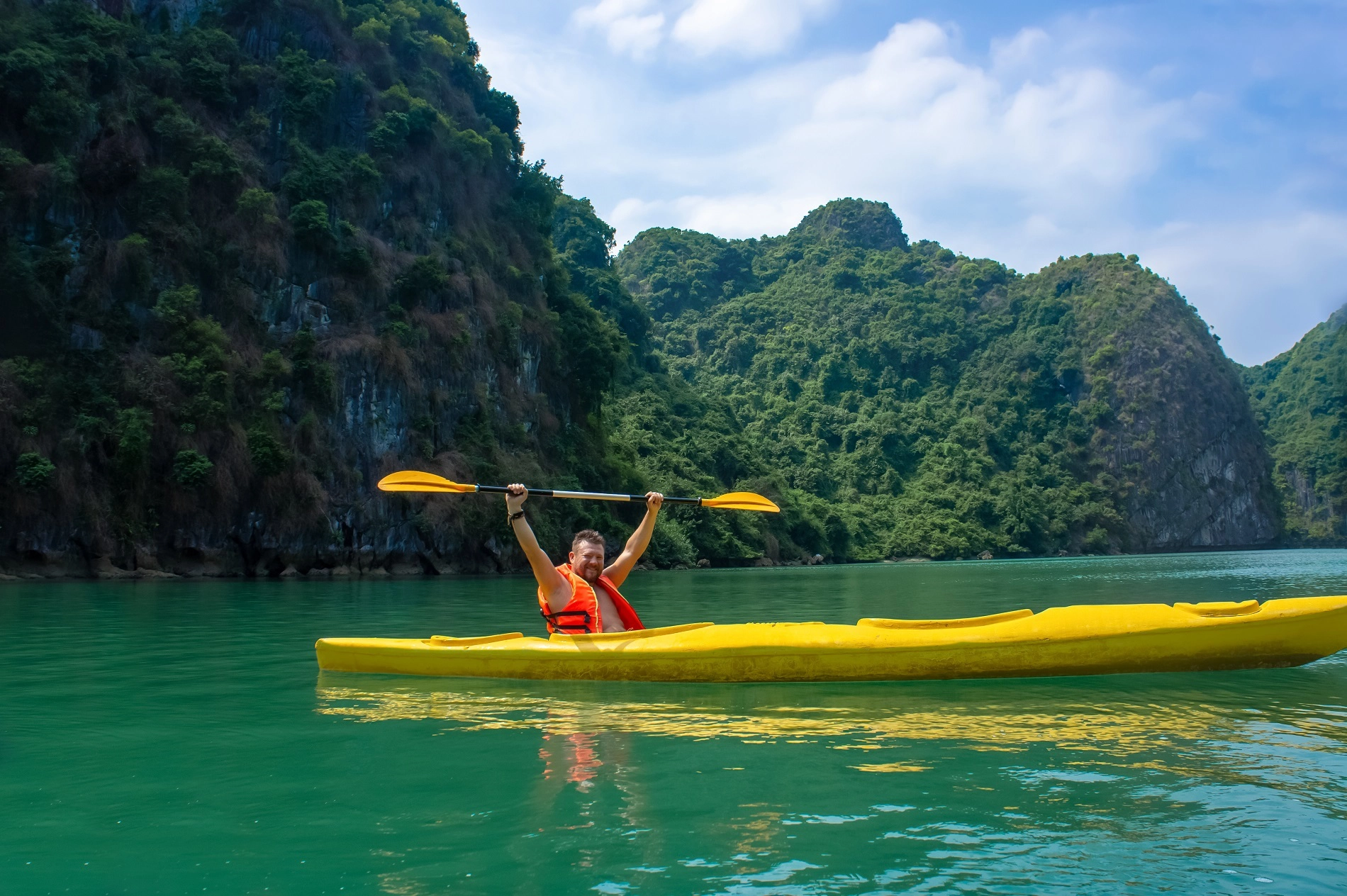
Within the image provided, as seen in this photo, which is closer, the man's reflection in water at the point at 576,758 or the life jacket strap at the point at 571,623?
the man's reflection in water at the point at 576,758

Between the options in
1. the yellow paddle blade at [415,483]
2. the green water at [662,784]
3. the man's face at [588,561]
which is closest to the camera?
the green water at [662,784]

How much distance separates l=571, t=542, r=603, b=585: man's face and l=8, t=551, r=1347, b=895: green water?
2.52 ft

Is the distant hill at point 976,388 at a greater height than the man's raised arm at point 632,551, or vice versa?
the distant hill at point 976,388

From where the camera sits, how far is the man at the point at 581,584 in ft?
21.7

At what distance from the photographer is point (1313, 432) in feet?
268

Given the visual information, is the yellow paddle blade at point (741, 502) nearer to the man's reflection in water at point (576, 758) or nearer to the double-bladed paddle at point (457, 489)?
the double-bladed paddle at point (457, 489)

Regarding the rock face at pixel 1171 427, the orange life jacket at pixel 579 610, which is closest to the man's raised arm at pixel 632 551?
the orange life jacket at pixel 579 610

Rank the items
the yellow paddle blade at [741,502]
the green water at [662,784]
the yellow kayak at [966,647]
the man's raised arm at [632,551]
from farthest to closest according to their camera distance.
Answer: the yellow paddle blade at [741,502] → the man's raised arm at [632,551] → the yellow kayak at [966,647] → the green water at [662,784]

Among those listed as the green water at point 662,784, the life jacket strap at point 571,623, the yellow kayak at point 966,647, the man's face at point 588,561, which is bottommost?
the green water at point 662,784

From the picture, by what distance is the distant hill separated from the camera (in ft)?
219

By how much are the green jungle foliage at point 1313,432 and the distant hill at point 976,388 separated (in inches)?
158

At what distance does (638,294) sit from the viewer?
89.1m

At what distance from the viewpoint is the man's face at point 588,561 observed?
6.73m

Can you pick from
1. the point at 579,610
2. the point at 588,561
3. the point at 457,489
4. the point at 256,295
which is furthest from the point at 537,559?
the point at 256,295
